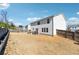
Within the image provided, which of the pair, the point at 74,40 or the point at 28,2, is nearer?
the point at 28,2

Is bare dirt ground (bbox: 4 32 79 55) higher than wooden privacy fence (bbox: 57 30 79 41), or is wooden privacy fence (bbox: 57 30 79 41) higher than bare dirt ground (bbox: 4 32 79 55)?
wooden privacy fence (bbox: 57 30 79 41)

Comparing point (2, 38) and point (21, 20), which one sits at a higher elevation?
point (21, 20)

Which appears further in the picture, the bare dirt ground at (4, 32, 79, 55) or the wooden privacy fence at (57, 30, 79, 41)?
the wooden privacy fence at (57, 30, 79, 41)

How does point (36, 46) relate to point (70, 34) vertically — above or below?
below

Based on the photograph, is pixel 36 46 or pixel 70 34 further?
pixel 70 34

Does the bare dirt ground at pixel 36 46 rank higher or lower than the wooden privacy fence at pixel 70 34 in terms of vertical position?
lower

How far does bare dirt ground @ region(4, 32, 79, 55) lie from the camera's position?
6.29 m

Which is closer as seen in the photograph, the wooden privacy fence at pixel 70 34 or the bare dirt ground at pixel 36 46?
the bare dirt ground at pixel 36 46

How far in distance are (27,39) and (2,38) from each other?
2.90 feet

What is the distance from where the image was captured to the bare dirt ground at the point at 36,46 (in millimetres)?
6289

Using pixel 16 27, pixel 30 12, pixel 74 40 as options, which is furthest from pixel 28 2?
pixel 74 40

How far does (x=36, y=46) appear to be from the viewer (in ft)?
21.7

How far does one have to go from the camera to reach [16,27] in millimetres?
6719

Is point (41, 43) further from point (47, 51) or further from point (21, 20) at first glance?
point (21, 20)
